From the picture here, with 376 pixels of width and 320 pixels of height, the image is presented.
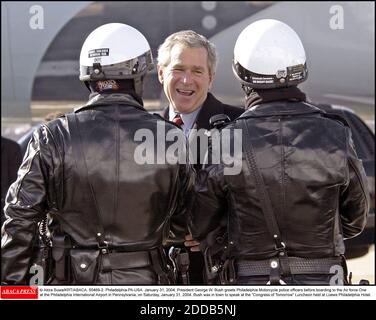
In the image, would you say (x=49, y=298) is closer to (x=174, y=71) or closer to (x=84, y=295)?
(x=84, y=295)

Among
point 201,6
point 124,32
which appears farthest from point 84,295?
point 201,6

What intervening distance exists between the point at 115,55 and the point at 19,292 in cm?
99

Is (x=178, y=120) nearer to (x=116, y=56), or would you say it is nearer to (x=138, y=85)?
(x=138, y=85)

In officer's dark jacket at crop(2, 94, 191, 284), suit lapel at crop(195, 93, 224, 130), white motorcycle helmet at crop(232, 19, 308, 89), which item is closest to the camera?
officer's dark jacket at crop(2, 94, 191, 284)

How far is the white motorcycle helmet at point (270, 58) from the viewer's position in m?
3.13

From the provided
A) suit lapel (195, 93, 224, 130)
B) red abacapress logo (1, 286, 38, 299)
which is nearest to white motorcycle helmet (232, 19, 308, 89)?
suit lapel (195, 93, 224, 130)

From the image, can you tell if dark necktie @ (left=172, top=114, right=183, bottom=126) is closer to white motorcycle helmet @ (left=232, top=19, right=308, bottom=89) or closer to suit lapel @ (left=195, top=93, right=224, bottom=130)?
suit lapel @ (left=195, top=93, right=224, bottom=130)

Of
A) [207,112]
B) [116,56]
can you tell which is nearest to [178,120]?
[207,112]

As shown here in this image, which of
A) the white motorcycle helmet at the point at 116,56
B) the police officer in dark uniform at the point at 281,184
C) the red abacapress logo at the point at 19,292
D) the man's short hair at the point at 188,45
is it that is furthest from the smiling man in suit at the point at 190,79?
the red abacapress logo at the point at 19,292

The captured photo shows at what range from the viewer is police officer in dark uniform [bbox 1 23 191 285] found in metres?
3.03

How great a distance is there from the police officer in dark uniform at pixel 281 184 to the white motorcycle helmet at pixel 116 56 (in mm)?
412

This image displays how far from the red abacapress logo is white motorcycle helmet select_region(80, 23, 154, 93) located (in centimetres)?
85

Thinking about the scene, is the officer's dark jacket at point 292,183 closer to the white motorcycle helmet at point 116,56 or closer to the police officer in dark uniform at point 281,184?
the police officer in dark uniform at point 281,184

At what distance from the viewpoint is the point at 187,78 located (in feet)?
13.0
